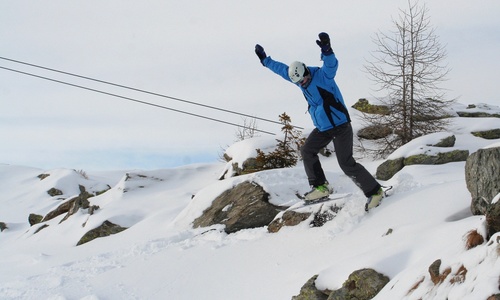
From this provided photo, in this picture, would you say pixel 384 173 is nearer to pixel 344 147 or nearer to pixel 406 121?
pixel 406 121

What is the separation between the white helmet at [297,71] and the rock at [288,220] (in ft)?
7.46

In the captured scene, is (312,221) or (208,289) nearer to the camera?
(208,289)

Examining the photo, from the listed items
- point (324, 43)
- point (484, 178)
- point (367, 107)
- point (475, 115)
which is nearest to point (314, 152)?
point (324, 43)

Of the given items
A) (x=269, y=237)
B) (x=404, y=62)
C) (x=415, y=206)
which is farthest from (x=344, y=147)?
(x=404, y=62)

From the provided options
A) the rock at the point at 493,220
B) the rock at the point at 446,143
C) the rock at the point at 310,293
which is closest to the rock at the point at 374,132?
the rock at the point at 446,143

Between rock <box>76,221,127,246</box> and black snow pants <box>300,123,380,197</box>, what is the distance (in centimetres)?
646

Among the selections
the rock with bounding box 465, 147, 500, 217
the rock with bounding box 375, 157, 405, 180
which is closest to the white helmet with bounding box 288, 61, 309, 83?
the rock with bounding box 465, 147, 500, 217

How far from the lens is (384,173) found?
11711 millimetres

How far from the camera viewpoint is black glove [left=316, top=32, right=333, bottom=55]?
570cm

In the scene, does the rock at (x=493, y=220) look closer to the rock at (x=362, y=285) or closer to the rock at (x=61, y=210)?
the rock at (x=362, y=285)

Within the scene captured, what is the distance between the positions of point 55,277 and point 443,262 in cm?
609

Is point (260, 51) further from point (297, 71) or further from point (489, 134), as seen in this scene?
point (489, 134)

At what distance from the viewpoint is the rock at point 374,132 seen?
1636 cm

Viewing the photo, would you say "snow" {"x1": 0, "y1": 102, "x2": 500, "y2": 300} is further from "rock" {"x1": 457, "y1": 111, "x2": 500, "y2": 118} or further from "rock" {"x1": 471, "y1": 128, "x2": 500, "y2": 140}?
"rock" {"x1": 457, "y1": 111, "x2": 500, "y2": 118}
